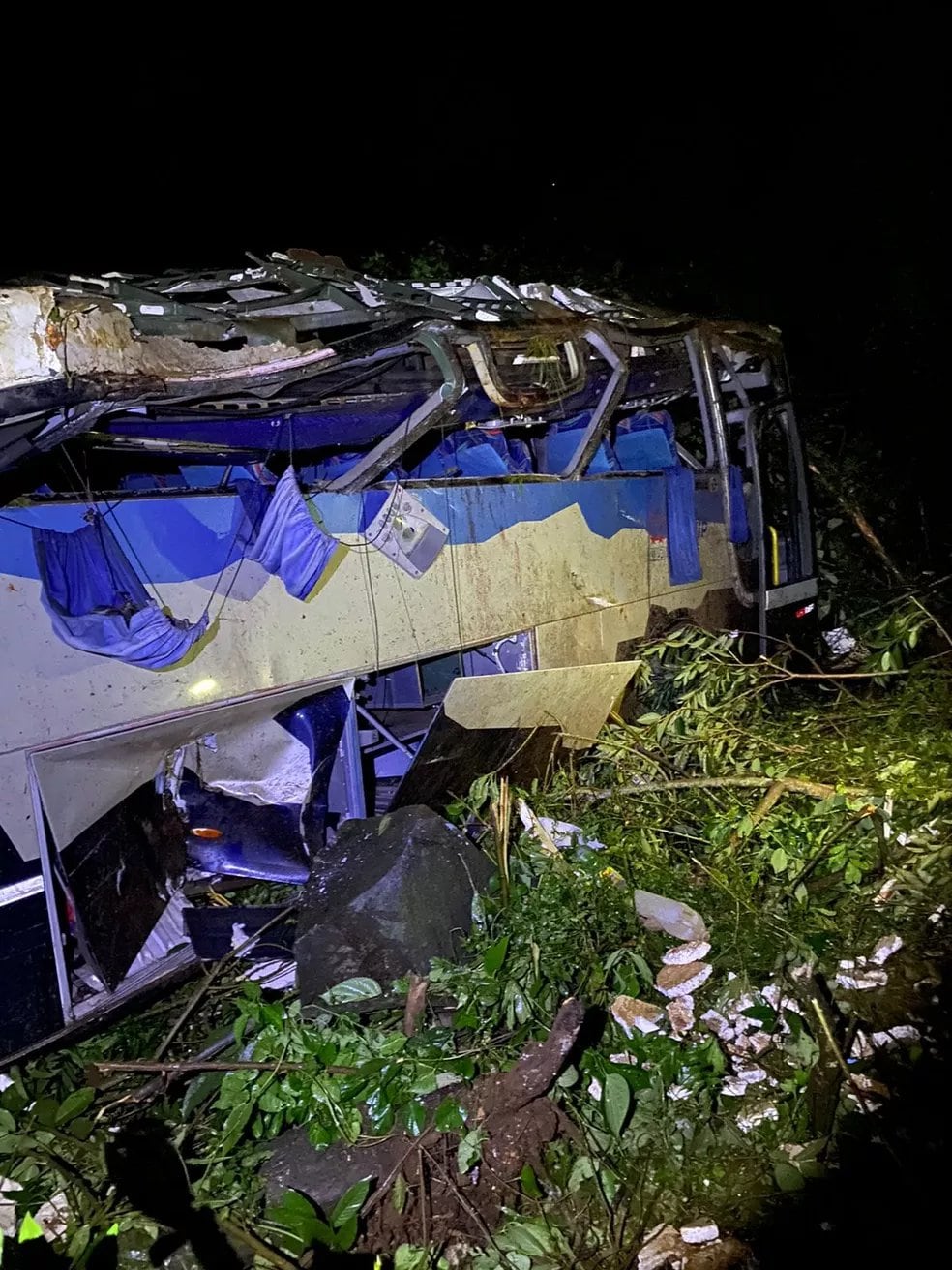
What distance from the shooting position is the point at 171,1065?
A: 310 centimetres

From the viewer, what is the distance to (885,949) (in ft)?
11.1

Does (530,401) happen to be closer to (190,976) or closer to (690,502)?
(690,502)

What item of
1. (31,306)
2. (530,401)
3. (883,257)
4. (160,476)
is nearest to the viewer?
(31,306)

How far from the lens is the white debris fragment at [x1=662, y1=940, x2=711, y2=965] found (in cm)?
353

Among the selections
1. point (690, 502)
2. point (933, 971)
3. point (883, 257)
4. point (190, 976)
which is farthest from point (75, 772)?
point (883, 257)

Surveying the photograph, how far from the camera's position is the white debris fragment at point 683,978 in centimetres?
339

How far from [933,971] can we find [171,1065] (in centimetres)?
309

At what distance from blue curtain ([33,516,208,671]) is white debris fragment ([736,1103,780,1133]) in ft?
9.73

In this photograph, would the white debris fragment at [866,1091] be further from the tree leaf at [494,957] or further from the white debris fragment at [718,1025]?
the tree leaf at [494,957]

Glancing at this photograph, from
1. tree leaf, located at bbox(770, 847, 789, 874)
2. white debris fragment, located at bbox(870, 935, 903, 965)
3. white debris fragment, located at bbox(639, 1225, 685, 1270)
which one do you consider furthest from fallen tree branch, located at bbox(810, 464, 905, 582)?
white debris fragment, located at bbox(639, 1225, 685, 1270)

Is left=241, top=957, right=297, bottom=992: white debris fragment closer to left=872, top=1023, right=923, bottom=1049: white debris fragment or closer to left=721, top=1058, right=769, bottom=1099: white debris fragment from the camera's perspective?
left=721, top=1058, right=769, bottom=1099: white debris fragment

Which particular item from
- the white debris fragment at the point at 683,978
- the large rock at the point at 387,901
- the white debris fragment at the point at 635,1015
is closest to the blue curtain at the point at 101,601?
the large rock at the point at 387,901

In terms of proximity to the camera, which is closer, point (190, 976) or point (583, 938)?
point (583, 938)

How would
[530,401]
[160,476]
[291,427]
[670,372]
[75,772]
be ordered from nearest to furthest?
[75,772]
[291,427]
[530,401]
[160,476]
[670,372]
